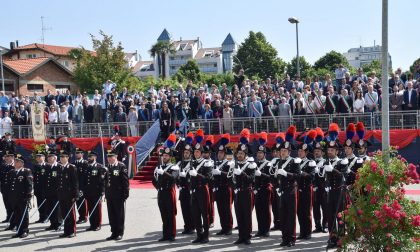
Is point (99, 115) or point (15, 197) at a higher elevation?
point (99, 115)

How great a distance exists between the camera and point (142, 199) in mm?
17688

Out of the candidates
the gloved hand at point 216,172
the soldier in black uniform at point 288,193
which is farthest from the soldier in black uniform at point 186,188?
the soldier in black uniform at point 288,193

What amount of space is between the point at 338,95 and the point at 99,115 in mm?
10463

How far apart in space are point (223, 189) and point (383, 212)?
4967 mm

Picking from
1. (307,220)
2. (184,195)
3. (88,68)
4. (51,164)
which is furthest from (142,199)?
(88,68)

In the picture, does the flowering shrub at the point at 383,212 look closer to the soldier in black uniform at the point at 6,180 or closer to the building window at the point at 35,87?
the soldier in black uniform at the point at 6,180

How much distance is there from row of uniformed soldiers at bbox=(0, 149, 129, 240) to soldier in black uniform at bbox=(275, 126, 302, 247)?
338cm

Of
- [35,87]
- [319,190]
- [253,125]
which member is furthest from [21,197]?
[35,87]

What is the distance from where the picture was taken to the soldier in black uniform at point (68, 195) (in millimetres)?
12509

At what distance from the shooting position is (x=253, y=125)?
70.7 ft

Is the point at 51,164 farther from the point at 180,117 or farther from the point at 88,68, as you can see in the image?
the point at 88,68

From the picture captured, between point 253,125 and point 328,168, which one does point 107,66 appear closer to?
point 253,125

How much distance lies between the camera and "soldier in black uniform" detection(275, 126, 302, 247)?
423 inches

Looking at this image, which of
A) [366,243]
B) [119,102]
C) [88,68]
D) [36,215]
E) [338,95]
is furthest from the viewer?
[88,68]
